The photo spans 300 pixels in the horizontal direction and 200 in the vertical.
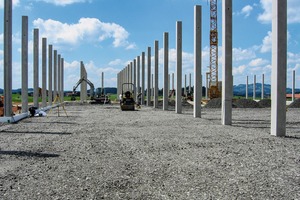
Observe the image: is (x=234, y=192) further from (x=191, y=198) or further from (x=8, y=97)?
(x=8, y=97)

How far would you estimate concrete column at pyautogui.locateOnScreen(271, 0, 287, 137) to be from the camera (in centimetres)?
1177

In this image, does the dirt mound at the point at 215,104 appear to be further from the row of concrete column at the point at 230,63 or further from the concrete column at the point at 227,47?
the concrete column at the point at 227,47

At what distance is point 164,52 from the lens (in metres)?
30.2

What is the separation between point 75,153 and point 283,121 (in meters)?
6.98

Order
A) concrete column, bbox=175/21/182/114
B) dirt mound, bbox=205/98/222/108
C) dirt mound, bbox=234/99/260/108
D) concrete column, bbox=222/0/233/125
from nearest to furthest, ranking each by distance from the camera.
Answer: concrete column, bbox=222/0/233/125
concrete column, bbox=175/21/182/114
dirt mound, bbox=234/99/260/108
dirt mound, bbox=205/98/222/108

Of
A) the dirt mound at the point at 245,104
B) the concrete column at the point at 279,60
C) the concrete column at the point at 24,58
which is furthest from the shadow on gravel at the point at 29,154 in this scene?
the dirt mound at the point at 245,104

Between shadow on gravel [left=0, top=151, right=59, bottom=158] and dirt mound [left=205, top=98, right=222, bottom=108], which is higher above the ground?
dirt mound [left=205, top=98, right=222, bottom=108]

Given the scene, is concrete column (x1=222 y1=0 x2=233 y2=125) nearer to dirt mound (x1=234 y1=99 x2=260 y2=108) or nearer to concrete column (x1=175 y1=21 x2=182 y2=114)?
concrete column (x1=175 y1=21 x2=182 y2=114)

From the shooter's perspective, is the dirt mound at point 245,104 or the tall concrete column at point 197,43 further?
the dirt mound at point 245,104

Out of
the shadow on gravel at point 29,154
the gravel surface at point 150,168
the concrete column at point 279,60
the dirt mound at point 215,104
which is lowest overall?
the shadow on gravel at point 29,154

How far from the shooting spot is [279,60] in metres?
11.8

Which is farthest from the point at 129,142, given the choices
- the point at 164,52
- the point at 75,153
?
the point at 164,52

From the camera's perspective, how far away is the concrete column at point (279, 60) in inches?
464

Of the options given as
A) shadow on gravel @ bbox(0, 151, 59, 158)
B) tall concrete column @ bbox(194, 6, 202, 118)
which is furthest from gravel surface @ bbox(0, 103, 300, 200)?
tall concrete column @ bbox(194, 6, 202, 118)
